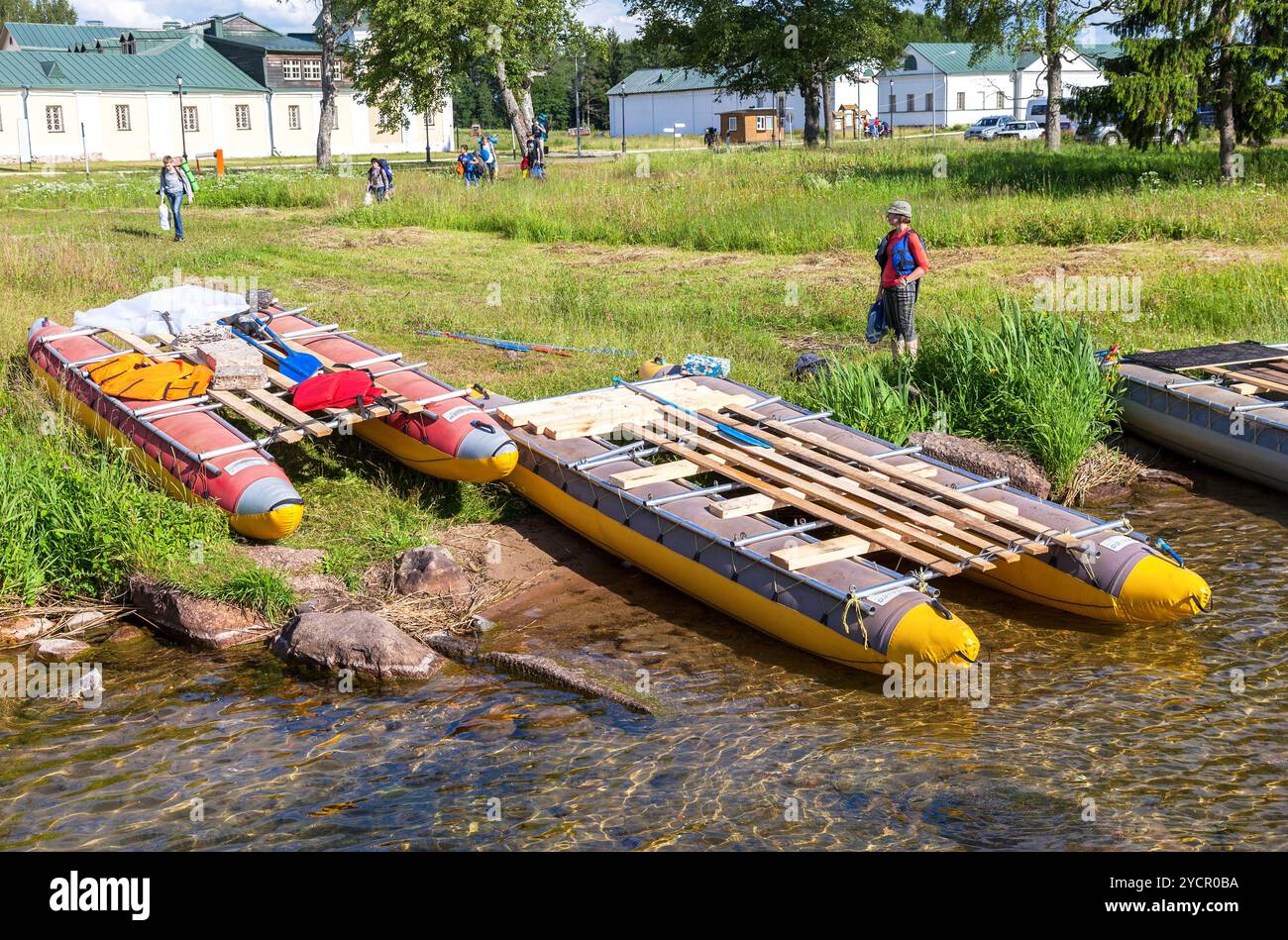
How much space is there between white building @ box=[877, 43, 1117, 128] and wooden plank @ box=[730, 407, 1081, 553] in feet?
191

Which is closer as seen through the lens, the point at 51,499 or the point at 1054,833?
the point at 1054,833

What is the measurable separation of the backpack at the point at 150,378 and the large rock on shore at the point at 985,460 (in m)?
6.08

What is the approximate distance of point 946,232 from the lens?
1878 centimetres

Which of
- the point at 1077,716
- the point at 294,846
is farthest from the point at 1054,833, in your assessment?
the point at 294,846

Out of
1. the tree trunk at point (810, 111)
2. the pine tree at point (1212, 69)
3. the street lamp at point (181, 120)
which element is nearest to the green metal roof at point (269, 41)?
the street lamp at point (181, 120)

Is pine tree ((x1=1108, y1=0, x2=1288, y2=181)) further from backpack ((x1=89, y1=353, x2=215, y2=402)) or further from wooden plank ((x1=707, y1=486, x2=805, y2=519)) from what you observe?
backpack ((x1=89, y1=353, x2=215, y2=402))

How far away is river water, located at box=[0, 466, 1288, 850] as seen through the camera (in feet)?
19.1

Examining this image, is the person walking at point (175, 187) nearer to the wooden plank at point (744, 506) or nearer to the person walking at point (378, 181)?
the person walking at point (378, 181)

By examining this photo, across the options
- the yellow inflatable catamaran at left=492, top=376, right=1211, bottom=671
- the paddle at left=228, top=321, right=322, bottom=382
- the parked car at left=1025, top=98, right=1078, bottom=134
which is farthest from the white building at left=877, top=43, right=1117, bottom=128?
the yellow inflatable catamaran at left=492, top=376, right=1211, bottom=671

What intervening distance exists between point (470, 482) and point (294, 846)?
4.50 meters

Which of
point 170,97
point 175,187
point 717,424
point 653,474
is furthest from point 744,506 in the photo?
point 170,97

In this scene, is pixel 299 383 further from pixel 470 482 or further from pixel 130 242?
pixel 130 242

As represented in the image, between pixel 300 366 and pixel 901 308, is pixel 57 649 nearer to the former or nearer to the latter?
pixel 300 366

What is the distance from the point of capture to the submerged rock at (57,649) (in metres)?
7.89
